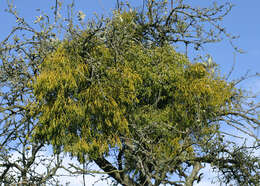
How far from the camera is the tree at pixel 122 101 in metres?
7.92

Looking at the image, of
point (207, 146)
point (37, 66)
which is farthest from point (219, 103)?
point (37, 66)

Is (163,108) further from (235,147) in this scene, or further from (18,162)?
(18,162)

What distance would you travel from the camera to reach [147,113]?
27.8 feet

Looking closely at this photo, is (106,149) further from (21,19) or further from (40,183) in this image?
(21,19)

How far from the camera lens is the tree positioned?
26.0 feet

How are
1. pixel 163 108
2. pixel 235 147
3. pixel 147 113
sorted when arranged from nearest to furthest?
pixel 235 147, pixel 147 113, pixel 163 108

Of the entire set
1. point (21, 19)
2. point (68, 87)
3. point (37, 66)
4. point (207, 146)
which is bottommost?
point (207, 146)

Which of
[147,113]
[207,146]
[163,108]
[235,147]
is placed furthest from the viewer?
[163,108]

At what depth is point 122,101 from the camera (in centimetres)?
815

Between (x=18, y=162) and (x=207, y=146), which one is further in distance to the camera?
(x=18, y=162)

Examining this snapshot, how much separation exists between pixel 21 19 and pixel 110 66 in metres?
2.04

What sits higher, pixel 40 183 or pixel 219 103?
pixel 219 103

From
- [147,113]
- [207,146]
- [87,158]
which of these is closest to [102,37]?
[147,113]

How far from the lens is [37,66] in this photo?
28.9 feet
